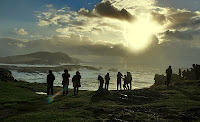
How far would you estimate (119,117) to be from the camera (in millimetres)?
8773

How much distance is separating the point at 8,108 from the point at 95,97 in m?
7.76

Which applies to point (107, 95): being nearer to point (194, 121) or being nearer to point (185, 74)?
point (194, 121)

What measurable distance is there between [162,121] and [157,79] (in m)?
44.9

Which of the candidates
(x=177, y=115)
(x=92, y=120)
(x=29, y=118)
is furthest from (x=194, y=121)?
(x=29, y=118)

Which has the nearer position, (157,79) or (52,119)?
(52,119)

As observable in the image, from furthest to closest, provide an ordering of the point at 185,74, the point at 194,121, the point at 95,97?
the point at 185,74
the point at 95,97
the point at 194,121

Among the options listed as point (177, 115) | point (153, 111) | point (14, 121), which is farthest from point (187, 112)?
point (14, 121)

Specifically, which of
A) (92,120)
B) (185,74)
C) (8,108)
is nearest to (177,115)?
(92,120)

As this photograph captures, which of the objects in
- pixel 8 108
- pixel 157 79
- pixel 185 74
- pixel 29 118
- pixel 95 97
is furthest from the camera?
pixel 157 79

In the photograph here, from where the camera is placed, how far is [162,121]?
315 inches

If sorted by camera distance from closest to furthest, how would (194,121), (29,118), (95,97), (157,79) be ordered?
(194,121) < (29,118) < (95,97) < (157,79)

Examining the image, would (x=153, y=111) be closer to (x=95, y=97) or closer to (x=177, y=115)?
(x=177, y=115)

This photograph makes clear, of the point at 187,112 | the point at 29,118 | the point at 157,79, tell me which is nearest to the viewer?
the point at 29,118

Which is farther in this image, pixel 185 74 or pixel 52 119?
pixel 185 74
